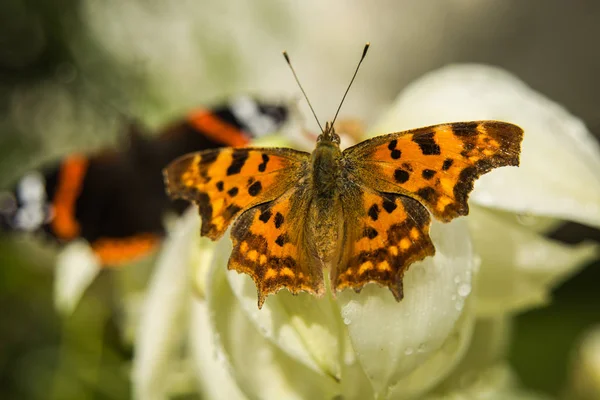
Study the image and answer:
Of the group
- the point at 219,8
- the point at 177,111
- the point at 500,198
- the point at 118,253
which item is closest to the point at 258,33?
the point at 219,8

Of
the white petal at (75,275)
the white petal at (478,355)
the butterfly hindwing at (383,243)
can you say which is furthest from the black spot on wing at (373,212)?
the white petal at (75,275)

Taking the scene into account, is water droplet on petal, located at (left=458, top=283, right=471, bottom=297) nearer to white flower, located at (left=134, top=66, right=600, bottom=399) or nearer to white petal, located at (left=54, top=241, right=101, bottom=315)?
white flower, located at (left=134, top=66, right=600, bottom=399)

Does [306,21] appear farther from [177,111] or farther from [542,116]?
[542,116]

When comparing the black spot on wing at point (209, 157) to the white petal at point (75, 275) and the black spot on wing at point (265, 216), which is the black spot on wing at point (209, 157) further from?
the white petal at point (75, 275)

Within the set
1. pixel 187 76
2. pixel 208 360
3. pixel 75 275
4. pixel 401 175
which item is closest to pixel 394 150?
pixel 401 175

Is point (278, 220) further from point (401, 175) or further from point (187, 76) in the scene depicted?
point (187, 76)

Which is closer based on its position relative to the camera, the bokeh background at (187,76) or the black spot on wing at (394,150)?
the black spot on wing at (394,150)
